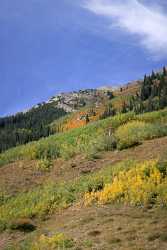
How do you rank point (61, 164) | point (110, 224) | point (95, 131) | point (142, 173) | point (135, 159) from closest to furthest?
point (110, 224), point (142, 173), point (135, 159), point (61, 164), point (95, 131)

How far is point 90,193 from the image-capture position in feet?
73.6

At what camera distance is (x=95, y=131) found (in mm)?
40844

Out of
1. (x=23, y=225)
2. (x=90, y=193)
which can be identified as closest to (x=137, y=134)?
(x=90, y=193)

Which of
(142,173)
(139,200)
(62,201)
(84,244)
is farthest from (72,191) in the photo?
(84,244)

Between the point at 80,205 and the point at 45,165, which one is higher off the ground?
the point at 45,165

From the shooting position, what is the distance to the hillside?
16250mm

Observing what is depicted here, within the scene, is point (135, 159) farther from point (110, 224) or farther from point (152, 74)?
point (152, 74)

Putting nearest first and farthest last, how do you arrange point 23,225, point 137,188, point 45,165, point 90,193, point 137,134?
point 137,188, point 23,225, point 90,193, point 45,165, point 137,134

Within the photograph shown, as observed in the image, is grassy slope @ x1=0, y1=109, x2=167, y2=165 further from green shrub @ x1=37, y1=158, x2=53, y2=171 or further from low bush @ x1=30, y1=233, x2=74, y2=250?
low bush @ x1=30, y1=233, x2=74, y2=250

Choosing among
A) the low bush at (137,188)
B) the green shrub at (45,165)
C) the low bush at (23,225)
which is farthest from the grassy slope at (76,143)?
the low bush at (23,225)

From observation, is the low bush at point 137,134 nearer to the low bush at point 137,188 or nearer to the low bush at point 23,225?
the low bush at point 137,188

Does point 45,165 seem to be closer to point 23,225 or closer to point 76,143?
point 76,143

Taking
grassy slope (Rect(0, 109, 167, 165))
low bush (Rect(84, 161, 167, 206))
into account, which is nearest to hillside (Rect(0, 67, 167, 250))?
low bush (Rect(84, 161, 167, 206))

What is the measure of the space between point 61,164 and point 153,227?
674 inches
